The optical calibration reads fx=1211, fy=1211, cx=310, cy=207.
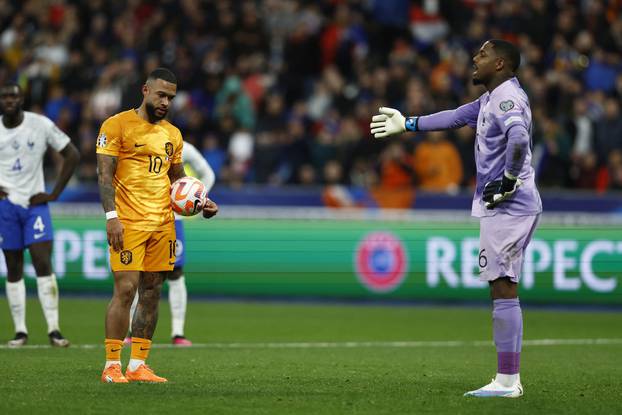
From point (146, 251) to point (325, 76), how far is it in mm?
13401

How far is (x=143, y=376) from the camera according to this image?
31.5 feet

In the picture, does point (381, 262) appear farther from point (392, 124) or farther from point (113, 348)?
point (113, 348)

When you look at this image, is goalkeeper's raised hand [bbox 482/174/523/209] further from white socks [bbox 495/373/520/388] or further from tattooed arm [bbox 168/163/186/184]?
tattooed arm [bbox 168/163/186/184]

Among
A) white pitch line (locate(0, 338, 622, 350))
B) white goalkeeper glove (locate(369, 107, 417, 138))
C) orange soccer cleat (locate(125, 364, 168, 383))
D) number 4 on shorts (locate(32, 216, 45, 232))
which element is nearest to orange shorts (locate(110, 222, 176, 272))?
orange soccer cleat (locate(125, 364, 168, 383))

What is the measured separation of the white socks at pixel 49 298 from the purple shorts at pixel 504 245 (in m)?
5.59

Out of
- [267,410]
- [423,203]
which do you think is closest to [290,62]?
[423,203]

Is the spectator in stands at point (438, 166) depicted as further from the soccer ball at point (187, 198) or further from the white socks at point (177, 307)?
the soccer ball at point (187, 198)

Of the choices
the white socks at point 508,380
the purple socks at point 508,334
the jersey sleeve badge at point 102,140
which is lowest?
the white socks at point 508,380

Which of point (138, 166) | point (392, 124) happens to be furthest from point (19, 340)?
point (392, 124)

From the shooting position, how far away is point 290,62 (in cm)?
2361

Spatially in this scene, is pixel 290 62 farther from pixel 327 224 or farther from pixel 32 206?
pixel 32 206

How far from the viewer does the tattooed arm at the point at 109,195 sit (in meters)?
9.32

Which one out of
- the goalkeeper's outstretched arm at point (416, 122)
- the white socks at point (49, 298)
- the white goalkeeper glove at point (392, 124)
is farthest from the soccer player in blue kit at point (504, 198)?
the white socks at point (49, 298)

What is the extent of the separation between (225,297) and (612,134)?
6.87 meters
